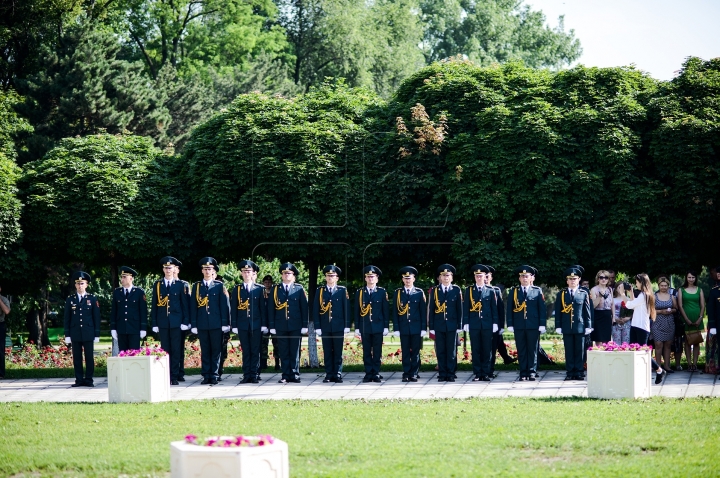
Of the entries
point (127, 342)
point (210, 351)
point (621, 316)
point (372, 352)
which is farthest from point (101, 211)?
point (621, 316)

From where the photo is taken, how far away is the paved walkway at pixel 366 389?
1505cm

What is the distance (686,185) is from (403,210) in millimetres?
5391

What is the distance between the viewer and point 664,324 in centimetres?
1709

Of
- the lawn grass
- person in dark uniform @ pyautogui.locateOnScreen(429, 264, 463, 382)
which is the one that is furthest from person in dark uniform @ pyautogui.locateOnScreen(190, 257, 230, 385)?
person in dark uniform @ pyautogui.locateOnScreen(429, 264, 463, 382)

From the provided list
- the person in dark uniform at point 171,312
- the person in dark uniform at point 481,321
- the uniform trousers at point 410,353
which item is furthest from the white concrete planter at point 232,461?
the person in dark uniform at point 171,312

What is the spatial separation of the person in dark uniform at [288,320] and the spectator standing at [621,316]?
5635mm

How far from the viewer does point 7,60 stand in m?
34.8

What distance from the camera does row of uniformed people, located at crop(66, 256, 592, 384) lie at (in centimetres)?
1711

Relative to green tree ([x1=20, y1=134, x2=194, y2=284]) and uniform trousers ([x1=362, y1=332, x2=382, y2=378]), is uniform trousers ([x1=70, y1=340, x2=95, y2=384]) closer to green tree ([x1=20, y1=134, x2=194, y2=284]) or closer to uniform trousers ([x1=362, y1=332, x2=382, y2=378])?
green tree ([x1=20, y1=134, x2=194, y2=284])

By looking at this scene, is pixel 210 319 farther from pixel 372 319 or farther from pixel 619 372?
pixel 619 372

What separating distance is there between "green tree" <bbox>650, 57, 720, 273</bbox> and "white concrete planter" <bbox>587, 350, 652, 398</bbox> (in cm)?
499

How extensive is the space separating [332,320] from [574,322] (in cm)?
420

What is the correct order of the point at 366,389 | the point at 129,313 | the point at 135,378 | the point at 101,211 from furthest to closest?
the point at 101,211
the point at 129,313
the point at 366,389
the point at 135,378

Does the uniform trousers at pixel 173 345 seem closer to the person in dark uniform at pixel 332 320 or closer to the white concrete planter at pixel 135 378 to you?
the person in dark uniform at pixel 332 320
